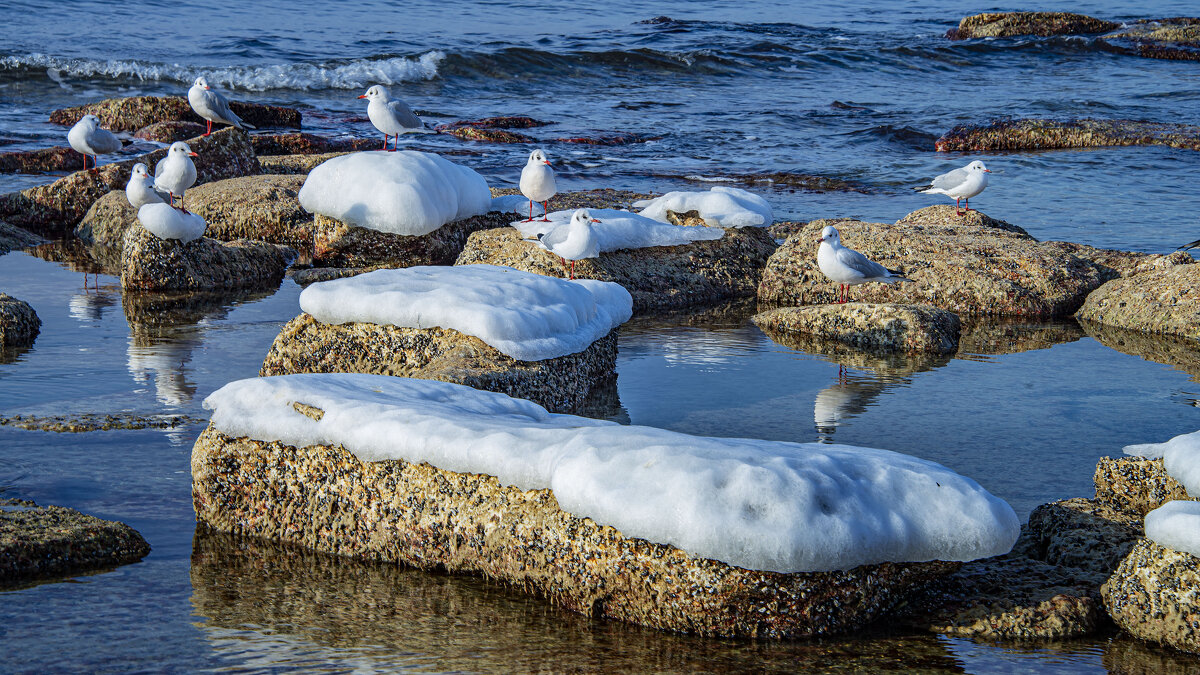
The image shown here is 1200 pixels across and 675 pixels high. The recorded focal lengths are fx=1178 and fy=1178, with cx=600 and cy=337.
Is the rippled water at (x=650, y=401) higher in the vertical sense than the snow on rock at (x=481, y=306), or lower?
lower

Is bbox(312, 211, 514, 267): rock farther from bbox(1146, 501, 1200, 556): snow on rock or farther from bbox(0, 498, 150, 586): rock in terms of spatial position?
bbox(1146, 501, 1200, 556): snow on rock

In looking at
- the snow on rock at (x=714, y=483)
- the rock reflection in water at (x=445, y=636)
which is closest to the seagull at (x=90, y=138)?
the snow on rock at (x=714, y=483)

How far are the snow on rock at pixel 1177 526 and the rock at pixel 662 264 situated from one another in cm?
519

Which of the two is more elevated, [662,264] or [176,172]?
[176,172]

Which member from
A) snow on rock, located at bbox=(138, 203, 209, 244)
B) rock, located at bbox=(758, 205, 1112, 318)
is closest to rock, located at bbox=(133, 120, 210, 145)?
snow on rock, located at bbox=(138, 203, 209, 244)

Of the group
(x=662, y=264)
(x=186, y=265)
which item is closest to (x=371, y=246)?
(x=186, y=265)

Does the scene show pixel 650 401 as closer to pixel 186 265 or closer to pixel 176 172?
pixel 186 265

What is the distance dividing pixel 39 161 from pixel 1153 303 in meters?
12.3

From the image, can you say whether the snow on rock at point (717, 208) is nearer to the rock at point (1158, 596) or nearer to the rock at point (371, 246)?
the rock at point (371, 246)

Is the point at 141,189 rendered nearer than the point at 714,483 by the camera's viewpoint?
No

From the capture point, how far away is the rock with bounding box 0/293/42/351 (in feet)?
24.1

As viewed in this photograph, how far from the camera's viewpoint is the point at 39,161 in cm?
1420

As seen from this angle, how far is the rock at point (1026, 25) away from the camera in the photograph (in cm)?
3419

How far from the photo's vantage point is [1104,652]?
3771 mm
